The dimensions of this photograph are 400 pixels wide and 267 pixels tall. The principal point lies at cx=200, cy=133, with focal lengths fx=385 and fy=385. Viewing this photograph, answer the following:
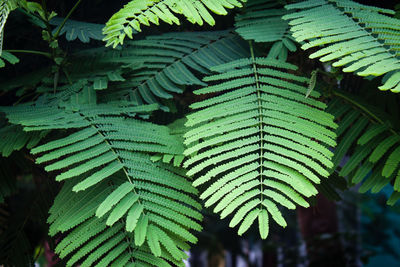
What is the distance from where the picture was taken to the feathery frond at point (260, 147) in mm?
656

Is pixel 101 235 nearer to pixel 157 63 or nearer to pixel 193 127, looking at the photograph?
pixel 193 127

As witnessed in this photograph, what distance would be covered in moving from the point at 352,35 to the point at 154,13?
1.25 ft

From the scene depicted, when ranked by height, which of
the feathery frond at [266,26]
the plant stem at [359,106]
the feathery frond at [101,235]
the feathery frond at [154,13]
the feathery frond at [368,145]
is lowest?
the feathery frond at [101,235]

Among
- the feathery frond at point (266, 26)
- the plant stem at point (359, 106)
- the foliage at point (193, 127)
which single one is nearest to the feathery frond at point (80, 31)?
the foliage at point (193, 127)

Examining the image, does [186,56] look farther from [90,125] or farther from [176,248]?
[176,248]

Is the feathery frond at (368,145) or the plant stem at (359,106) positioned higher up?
the plant stem at (359,106)

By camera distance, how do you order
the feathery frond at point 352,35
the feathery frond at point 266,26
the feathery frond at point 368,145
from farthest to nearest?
the feathery frond at point 266,26 → the feathery frond at point 368,145 → the feathery frond at point 352,35

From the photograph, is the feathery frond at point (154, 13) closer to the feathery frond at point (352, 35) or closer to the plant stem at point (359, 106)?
the feathery frond at point (352, 35)

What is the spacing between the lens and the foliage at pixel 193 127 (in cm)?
68

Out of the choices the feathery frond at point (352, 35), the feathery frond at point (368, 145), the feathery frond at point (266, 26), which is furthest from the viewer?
the feathery frond at point (266, 26)

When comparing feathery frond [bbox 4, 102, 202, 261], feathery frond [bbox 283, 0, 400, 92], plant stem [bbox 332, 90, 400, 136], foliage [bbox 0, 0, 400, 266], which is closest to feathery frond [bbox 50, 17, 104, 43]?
foliage [bbox 0, 0, 400, 266]

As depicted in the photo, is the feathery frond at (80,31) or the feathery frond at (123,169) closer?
the feathery frond at (123,169)

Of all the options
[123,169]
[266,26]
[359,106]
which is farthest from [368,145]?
[123,169]

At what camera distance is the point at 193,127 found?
85 centimetres
